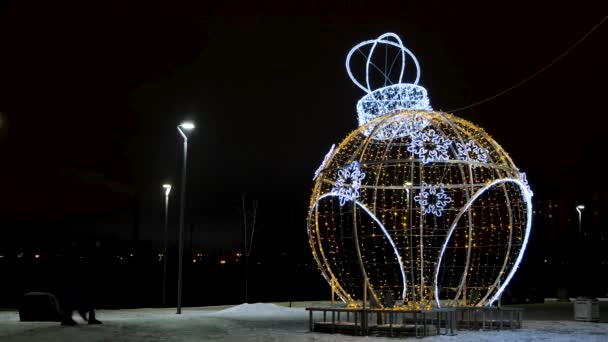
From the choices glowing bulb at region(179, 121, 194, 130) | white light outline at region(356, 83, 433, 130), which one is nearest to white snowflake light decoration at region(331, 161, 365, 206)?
white light outline at region(356, 83, 433, 130)

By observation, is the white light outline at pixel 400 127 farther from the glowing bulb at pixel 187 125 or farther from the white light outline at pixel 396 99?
the glowing bulb at pixel 187 125

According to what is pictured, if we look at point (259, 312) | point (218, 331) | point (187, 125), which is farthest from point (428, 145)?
point (259, 312)

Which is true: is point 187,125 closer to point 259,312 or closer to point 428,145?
point 259,312

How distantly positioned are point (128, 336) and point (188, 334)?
46.3 inches

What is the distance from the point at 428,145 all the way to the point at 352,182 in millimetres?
1744

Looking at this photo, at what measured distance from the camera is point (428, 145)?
1425cm

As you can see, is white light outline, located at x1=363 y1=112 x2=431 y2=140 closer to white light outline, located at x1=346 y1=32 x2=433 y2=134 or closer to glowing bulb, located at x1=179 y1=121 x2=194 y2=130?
white light outline, located at x1=346 y1=32 x2=433 y2=134

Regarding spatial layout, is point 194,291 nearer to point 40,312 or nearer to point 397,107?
point 40,312

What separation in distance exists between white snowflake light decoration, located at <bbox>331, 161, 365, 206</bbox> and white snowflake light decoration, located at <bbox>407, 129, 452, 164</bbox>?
43.8 inches

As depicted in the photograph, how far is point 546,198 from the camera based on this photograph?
46.4 meters

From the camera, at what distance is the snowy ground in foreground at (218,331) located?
12852mm

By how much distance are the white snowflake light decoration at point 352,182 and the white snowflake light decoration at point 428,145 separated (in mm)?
1113

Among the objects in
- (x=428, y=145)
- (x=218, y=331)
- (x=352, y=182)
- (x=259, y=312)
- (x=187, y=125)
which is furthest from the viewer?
(x=259, y=312)

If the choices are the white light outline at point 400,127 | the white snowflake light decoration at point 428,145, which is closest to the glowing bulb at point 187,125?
the white light outline at point 400,127
